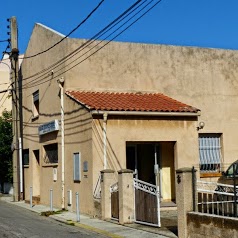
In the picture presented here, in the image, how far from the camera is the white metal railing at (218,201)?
998 centimetres

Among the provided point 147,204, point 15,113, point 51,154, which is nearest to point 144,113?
point 147,204

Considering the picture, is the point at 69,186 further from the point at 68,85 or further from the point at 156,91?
the point at 156,91

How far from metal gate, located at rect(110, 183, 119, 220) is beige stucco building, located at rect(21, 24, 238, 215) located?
892mm

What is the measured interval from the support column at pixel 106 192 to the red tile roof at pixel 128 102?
2.39m

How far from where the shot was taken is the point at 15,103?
24.2 m

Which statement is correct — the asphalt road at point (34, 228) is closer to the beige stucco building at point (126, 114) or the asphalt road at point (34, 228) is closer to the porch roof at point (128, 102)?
the beige stucco building at point (126, 114)

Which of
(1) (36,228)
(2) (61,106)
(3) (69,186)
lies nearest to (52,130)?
(2) (61,106)

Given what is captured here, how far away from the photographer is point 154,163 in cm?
1862

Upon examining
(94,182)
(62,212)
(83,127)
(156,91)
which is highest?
(156,91)

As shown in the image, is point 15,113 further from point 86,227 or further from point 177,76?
point 86,227

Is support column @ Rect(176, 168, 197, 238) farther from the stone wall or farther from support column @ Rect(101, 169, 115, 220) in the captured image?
support column @ Rect(101, 169, 115, 220)

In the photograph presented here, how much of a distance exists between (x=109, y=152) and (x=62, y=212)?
3.19 meters

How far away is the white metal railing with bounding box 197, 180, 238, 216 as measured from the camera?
9.98 metres

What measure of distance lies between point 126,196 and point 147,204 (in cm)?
84
